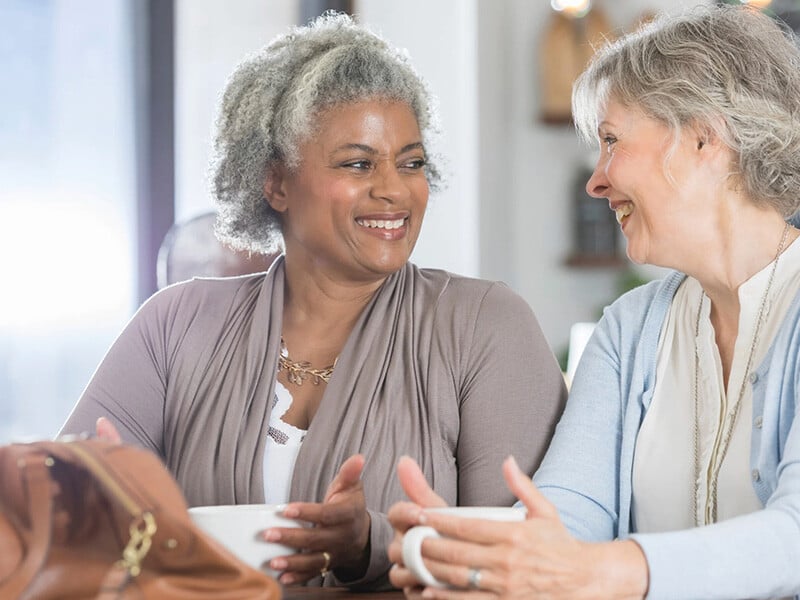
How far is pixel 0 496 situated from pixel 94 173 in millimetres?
2971

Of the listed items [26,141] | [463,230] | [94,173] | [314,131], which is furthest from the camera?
[463,230]

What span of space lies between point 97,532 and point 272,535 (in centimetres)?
27

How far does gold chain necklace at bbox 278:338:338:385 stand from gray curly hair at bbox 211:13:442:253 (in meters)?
0.35

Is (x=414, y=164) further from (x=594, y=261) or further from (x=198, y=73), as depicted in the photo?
(x=594, y=261)

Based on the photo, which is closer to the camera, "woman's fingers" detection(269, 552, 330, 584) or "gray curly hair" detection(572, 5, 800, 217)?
"woman's fingers" detection(269, 552, 330, 584)

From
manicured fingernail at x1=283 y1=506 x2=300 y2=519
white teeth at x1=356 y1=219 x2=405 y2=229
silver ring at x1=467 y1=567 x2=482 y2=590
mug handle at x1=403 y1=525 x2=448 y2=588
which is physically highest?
white teeth at x1=356 y1=219 x2=405 y2=229

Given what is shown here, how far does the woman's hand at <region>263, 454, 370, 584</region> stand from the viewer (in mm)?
1177

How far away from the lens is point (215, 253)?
102 inches

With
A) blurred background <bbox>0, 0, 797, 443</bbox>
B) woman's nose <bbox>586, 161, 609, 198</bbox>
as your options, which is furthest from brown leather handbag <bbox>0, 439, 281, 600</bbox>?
blurred background <bbox>0, 0, 797, 443</bbox>

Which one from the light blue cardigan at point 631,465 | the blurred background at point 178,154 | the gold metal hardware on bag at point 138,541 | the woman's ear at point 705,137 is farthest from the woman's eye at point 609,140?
the blurred background at point 178,154

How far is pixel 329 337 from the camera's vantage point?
1936 mm

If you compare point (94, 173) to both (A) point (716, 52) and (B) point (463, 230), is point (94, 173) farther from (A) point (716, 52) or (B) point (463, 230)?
(A) point (716, 52)

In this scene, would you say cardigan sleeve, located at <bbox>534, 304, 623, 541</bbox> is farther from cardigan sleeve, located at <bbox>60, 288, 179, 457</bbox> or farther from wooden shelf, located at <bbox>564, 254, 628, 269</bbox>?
wooden shelf, located at <bbox>564, 254, 628, 269</bbox>

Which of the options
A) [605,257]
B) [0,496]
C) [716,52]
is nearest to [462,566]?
[0,496]
